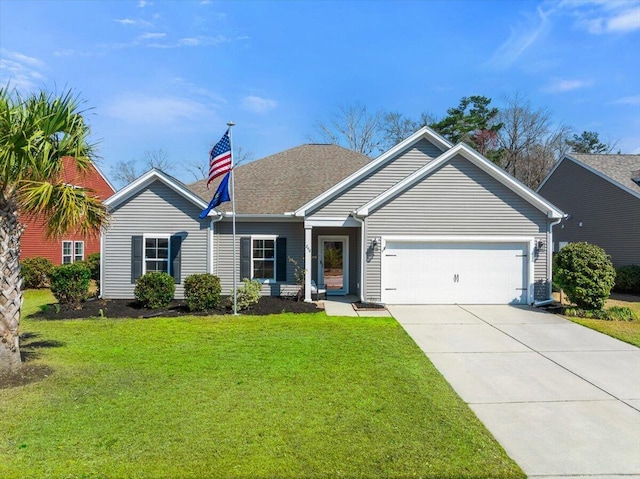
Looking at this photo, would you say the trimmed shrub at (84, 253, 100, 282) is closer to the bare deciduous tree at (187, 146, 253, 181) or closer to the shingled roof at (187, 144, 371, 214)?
the shingled roof at (187, 144, 371, 214)

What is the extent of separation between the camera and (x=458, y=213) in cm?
1338

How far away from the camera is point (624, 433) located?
4.84m

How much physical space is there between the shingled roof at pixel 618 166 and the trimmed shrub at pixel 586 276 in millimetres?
8040

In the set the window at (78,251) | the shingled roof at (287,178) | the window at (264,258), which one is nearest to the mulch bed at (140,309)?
the window at (264,258)

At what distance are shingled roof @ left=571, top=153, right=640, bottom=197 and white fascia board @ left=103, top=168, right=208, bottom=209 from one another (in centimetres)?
1823

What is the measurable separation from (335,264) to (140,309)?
709 centimetres

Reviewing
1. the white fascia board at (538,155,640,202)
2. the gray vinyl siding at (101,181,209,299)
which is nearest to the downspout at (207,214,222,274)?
the gray vinyl siding at (101,181,209,299)

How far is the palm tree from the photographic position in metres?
6.05

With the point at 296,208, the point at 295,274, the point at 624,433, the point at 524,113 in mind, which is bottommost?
the point at 624,433

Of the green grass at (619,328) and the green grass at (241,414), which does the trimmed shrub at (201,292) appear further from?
the green grass at (619,328)

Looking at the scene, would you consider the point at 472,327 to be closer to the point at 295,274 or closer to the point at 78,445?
the point at 295,274

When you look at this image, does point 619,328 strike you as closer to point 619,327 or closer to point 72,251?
point 619,327

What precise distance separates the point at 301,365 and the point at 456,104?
3700 centimetres

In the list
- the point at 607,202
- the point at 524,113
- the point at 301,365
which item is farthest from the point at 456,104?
the point at 301,365
